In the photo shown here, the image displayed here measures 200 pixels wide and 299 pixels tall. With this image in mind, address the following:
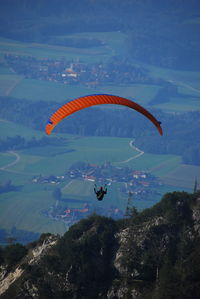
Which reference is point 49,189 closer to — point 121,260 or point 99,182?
point 99,182

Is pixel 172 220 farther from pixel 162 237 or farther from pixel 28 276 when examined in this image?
pixel 28 276

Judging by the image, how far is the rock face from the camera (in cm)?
3603

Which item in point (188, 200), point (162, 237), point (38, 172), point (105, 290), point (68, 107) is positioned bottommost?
point (105, 290)

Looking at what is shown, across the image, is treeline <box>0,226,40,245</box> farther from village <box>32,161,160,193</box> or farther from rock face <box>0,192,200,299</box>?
rock face <box>0,192,200,299</box>

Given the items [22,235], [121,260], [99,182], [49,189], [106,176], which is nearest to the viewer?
[121,260]

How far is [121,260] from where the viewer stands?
38.6 m

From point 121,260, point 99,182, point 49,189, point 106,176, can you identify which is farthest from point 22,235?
point 121,260

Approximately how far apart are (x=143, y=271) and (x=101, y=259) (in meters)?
3.09

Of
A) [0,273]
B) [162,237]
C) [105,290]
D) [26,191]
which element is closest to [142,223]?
[162,237]

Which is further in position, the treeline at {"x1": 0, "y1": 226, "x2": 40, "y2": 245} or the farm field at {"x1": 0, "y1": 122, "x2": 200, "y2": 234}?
the farm field at {"x1": 0, "y1": 122, "x2": 200, "y2": 234}

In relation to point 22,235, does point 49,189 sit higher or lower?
higher

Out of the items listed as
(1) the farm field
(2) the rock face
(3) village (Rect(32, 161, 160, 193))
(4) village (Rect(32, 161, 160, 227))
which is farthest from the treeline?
(2) the rock face

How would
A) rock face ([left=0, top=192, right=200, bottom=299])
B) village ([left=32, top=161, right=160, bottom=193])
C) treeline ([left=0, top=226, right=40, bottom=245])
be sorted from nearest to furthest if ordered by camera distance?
rock face ([left=0, top=192, right=200, bottom=299]) → treeline ([left=0, top=226, right=40, bottom=245]) → village ([left=32, top=161, right=160, bottom=193])

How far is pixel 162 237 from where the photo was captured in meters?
40.5
